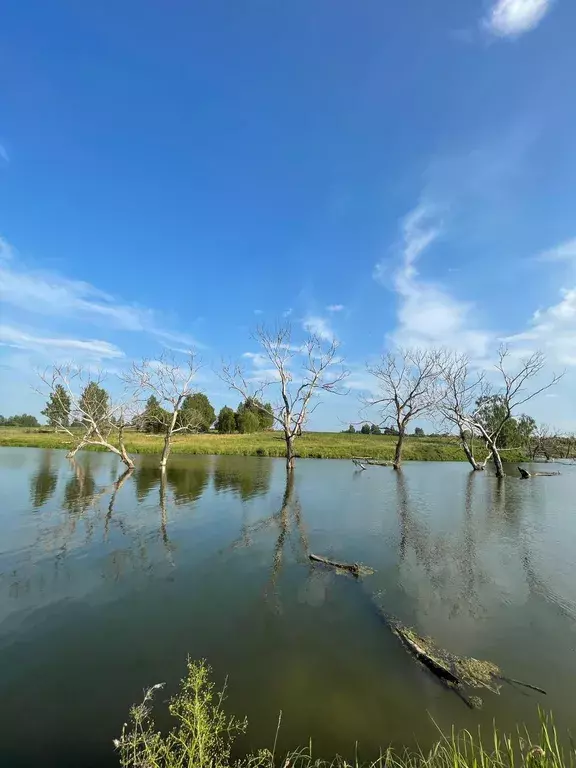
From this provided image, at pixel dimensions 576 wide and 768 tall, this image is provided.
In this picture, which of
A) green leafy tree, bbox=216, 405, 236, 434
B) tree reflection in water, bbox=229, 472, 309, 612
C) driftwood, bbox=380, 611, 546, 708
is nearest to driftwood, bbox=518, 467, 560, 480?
tree reflection in water, bbox=229, 472, 309, 612

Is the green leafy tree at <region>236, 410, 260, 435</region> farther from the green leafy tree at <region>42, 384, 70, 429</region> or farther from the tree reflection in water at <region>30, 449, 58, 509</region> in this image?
the tree reflection in water at <region>30, 449, 58, 509</region>

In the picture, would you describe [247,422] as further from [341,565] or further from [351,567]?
[351,567]

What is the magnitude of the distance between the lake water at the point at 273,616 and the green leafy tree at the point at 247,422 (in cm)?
5635

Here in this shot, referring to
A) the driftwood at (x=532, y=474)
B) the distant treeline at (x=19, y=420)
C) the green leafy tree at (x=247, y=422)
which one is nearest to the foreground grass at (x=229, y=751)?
the driftwood at (x=532, y=474)

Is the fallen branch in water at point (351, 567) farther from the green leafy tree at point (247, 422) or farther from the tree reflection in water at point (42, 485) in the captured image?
the green leafy tree at point (247, 422)

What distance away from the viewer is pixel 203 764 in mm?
3439

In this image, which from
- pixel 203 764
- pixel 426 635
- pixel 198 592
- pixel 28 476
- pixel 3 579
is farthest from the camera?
pixel 28 476

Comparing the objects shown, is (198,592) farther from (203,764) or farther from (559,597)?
(559,597)

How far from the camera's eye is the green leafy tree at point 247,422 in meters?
72.8

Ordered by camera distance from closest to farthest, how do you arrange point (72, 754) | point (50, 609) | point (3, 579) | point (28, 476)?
1. point (72, 754)
2. point (50, 609)
3. point (3, 579)
4. point (28, 476)

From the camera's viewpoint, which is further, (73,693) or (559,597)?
(559,597)

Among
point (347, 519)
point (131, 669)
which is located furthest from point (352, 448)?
point (131, 669)

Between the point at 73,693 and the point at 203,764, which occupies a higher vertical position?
the point at 203,764

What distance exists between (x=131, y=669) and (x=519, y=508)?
18.2m
